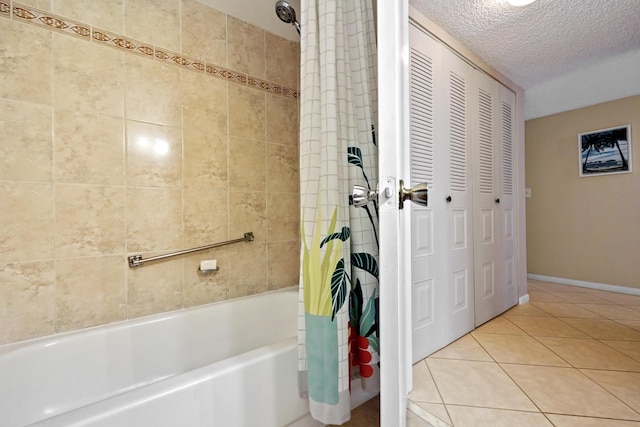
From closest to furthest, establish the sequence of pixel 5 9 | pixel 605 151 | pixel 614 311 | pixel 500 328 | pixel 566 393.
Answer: pixel 566 393, pixel 5 9, pixel 500 328, pixel 614 311, pixel 605 151

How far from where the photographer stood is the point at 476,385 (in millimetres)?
1169

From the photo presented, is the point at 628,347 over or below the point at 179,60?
below

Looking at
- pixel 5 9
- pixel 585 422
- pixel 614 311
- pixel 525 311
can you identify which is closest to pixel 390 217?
pixel 585 422

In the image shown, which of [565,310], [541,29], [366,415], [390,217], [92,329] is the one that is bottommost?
[366,415]

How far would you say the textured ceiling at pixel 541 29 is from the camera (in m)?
1.49

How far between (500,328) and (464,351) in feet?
1.59

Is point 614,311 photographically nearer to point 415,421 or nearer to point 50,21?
point 415,421

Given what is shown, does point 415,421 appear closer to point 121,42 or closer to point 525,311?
point 525,311

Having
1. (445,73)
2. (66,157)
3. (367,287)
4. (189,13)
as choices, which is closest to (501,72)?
(445,73)

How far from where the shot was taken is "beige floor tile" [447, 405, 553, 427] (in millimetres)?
952

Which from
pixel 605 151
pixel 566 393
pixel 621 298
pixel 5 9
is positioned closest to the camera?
pixel 566 393

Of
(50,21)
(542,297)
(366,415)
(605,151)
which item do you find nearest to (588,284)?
(542,297)

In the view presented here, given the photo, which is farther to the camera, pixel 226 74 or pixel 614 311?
pixel 614 311

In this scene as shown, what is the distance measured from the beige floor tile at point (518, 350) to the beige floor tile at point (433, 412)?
1.84 feet
